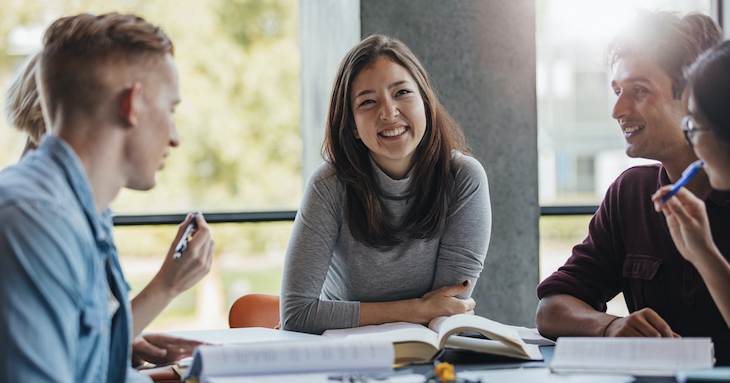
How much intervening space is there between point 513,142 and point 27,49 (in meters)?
6.90

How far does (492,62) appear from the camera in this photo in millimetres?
3371

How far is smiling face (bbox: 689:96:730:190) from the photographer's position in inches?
67.4

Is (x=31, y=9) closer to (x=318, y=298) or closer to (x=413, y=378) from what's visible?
(x=318, y=298)

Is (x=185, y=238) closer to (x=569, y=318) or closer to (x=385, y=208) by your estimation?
(x=385, y=208)

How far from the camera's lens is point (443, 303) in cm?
225

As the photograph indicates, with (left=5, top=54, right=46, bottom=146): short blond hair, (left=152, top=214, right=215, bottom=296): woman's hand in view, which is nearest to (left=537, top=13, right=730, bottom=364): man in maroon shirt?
(left=152, top=214, right=215, bottom=296): woman's hand

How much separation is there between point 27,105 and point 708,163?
56.5 inches

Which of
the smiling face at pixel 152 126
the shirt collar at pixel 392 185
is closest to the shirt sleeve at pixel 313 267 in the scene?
the shirt collar at pixel 392 185

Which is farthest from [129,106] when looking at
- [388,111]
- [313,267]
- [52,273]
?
[388,111]

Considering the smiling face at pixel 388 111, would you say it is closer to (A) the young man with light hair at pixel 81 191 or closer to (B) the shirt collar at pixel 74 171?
(A) the young man with light hair at pixel 81 191

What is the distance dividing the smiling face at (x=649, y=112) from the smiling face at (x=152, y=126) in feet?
3.45

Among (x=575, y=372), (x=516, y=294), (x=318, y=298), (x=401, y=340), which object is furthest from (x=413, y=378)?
(x=516, y=294)

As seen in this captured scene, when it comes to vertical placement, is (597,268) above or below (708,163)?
below

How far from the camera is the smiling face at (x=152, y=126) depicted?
5.14 feet
